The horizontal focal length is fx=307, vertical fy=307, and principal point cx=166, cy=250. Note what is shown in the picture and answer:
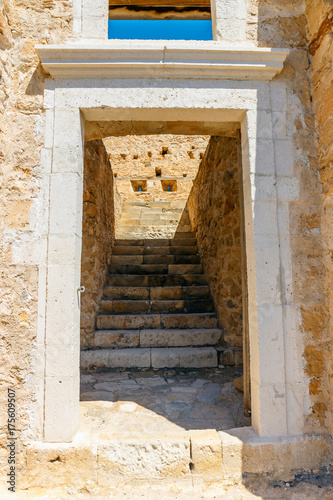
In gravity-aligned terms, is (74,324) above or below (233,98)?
below

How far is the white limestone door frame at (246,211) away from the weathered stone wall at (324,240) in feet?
0.48

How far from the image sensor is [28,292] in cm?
225

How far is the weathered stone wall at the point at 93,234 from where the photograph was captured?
4262mm

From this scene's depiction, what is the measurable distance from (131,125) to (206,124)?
67 cm

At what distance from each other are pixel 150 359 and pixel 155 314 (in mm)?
796

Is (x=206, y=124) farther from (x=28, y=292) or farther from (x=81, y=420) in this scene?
(x=81, y=420)

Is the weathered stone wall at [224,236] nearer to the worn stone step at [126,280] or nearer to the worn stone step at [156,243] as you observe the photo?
the worn stone step at [126,280]

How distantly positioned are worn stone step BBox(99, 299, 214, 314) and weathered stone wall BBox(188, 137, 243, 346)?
0.25m

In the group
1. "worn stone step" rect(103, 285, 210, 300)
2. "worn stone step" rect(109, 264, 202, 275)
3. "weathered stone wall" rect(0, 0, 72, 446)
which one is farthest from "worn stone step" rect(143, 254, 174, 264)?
"weathered stone wall" rect(0, 0, 72, 446)

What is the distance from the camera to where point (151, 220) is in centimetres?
866

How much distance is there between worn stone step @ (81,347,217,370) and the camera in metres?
3.95

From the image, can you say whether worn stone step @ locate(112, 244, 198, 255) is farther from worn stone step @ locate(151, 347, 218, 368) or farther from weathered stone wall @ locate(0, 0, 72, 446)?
weathered stone wall @ locate(0, 0, 72, 446)

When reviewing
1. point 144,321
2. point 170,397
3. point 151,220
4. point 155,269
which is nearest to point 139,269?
point 155,269

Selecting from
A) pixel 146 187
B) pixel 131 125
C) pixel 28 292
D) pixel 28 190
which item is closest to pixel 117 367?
pixel 28 292
